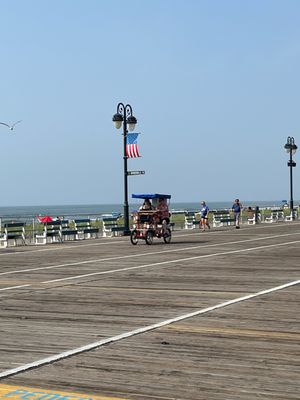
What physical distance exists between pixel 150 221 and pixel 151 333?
58.8 ft

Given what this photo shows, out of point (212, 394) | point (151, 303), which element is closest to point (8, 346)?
point (212, 394)

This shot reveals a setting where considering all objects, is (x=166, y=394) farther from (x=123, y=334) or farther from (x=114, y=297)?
(x=114, y=297)

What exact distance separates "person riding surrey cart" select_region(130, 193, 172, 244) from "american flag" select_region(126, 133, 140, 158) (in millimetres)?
7142

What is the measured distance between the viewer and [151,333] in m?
8.10

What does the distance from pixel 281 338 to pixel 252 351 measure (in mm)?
794

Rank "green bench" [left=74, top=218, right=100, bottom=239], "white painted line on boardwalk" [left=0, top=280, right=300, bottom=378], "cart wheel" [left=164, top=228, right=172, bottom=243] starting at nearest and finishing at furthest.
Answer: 1. "white painted line on boardwalk" [left=0, top=280, right=300, bottom=378]
2. "cart wheel" [left=164, top=228, right=172, bottom=243]
3. "green bench" [left=74, top=218, right=100, bottom=239]

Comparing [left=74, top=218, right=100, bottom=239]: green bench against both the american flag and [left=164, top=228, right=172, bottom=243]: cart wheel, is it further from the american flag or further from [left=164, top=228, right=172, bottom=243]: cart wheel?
[left=164, top=228, right=172, bottom=243]: cart wheel

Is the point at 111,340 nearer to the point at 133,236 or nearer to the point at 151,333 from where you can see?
the point at 151,333

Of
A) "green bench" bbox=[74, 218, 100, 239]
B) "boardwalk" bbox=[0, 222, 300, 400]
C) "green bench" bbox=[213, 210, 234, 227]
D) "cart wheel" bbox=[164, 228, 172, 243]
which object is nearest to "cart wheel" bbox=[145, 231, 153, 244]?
"cart wheel" bbox=[164, 228, 172, 243]

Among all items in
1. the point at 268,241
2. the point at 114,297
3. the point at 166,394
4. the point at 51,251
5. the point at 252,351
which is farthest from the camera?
the point at 268,241

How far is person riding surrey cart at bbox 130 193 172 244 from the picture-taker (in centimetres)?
2594

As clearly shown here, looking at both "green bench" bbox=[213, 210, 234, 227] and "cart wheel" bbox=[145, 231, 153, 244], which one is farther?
"green bench" bbox=[213, 210, 234, 227]

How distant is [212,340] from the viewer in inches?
302

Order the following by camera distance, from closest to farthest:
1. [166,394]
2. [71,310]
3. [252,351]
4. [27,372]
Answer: [166,394], [27,372], [252,351], [71,310]
